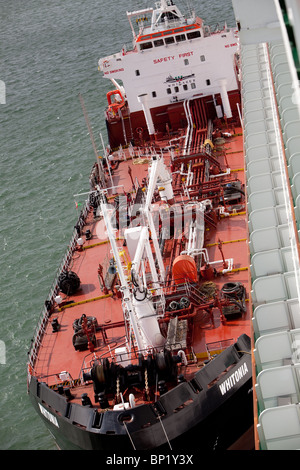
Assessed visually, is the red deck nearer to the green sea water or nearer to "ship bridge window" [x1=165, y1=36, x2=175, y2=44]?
the green sea water

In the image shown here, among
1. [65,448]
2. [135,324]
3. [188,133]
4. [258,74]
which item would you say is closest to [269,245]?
[135,324]

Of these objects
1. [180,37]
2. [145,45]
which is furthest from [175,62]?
[145,45]

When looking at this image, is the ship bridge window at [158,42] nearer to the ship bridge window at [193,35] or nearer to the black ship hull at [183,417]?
the ship bridge window at [193,35]

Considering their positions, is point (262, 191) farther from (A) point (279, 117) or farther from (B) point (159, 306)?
(B) point (159, 306)

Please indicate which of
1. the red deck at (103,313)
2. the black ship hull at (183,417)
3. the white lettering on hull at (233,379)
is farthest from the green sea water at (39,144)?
the white lettering on hull at (233,379)

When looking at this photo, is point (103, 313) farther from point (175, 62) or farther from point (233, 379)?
point (175, 62)

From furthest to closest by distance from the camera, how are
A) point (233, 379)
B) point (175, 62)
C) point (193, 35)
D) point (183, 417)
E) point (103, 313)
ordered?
point (175, 62) → point (193, 35) → point (103, 313) → point (233, 379) → point (183, 417)
